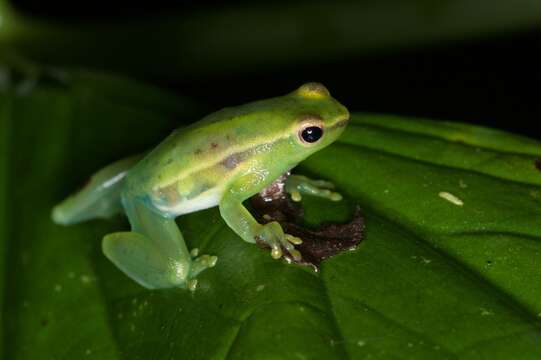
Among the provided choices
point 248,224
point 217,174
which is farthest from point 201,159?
point 248,224

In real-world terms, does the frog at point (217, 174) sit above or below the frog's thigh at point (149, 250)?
above

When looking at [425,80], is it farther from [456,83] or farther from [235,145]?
[235,145]

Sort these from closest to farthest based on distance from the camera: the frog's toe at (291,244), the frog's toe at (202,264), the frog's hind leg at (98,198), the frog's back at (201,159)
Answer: the frog's toe at (291,244), the frog's toe at (202,264), the frog's back at (201,159), the frog's hind leg at (98,198)

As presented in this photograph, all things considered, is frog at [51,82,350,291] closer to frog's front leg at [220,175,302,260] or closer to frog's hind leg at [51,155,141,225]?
frog's front leg at [220,175,302,260]

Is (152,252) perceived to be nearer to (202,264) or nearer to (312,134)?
(202,264)

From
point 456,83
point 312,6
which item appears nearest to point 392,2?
point 312,6

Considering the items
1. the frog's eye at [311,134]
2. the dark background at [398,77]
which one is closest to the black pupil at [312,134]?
the frog's eye at [311,134]

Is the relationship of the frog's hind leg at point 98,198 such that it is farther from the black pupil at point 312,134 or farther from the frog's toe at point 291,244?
the frog's toe at point 291,244
